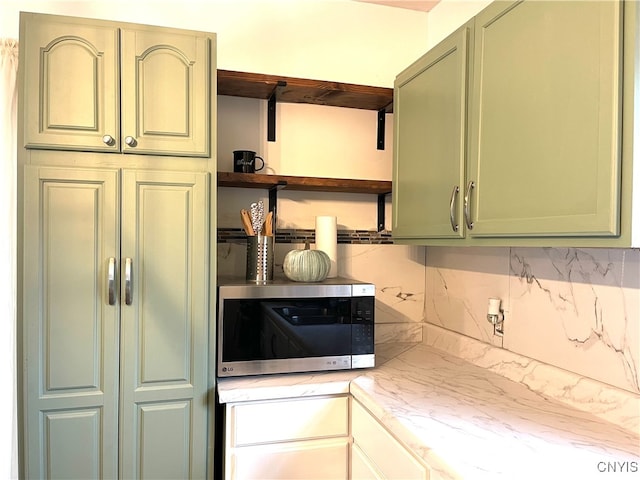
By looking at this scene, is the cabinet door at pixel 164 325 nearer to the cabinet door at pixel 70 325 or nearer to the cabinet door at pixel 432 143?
the cabinet door at pixel 70 325

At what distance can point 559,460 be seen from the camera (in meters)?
1.02

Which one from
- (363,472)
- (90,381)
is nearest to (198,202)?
(90,381)

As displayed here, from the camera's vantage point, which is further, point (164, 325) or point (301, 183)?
point (301, 183)

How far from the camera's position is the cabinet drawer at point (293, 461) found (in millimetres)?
1556

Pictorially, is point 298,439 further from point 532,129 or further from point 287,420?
point 532,129

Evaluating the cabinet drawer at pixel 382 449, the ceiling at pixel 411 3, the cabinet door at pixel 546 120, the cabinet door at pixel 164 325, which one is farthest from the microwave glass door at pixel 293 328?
the ceiling at pixel 411 3

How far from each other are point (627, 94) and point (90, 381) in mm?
1662

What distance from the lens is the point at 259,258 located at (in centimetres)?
182

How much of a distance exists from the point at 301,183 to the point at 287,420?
92 cm

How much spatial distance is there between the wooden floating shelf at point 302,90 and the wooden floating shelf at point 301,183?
373 millimetres

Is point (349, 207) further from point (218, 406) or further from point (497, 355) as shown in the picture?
point (218, 406)

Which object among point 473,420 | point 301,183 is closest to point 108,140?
point 301,183

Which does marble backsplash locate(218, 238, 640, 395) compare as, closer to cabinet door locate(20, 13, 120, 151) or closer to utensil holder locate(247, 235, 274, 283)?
utensil holder locate(247, 235, 274, 283)

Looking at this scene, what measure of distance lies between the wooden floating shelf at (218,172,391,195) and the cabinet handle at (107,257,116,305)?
21.4 inches
